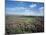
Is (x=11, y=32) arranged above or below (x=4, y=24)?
below

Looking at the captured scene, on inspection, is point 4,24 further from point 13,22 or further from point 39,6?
point 39,6

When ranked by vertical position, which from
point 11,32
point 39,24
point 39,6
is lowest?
point 11,32

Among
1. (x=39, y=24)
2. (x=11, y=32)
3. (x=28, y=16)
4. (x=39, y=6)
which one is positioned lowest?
(x=11, y=32)

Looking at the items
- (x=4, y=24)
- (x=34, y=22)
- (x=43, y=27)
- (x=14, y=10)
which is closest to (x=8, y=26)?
(x=4, y=24)

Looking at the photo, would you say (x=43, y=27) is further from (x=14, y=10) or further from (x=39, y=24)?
(x=14, y=10)
